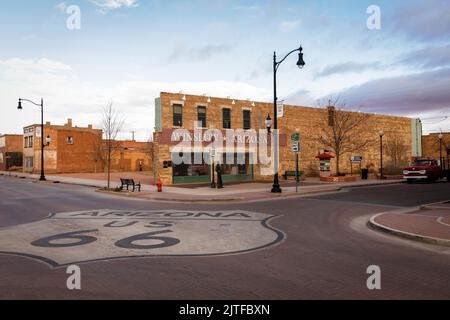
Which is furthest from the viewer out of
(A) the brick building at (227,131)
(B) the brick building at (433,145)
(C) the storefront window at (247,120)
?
(B) the brick building at (433,145)

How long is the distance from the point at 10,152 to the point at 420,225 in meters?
79.7

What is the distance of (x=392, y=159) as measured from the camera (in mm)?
47938

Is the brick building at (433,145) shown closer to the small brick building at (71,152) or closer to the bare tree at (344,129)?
the bare tree at (344,129)

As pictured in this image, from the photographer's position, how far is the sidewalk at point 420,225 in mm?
9367

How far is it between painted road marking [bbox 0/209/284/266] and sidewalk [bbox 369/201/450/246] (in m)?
3.29

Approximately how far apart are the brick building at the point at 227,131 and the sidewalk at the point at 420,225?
1973cm

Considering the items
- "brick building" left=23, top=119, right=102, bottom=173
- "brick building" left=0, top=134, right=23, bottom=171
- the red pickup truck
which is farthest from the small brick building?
the red pickup truck

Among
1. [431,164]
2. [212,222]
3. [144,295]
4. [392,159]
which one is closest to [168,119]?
[212,222]

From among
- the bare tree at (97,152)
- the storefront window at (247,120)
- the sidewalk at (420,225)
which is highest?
the storefront window at (247,120)

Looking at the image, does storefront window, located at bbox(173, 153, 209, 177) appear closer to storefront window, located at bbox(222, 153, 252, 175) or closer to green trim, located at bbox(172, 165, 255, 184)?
green trim, located at bbox(172, 165, 255, 184)

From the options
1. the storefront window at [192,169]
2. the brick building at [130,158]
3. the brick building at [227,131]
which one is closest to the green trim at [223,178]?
the brick building at [227,131]

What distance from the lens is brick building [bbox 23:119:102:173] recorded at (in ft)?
191
